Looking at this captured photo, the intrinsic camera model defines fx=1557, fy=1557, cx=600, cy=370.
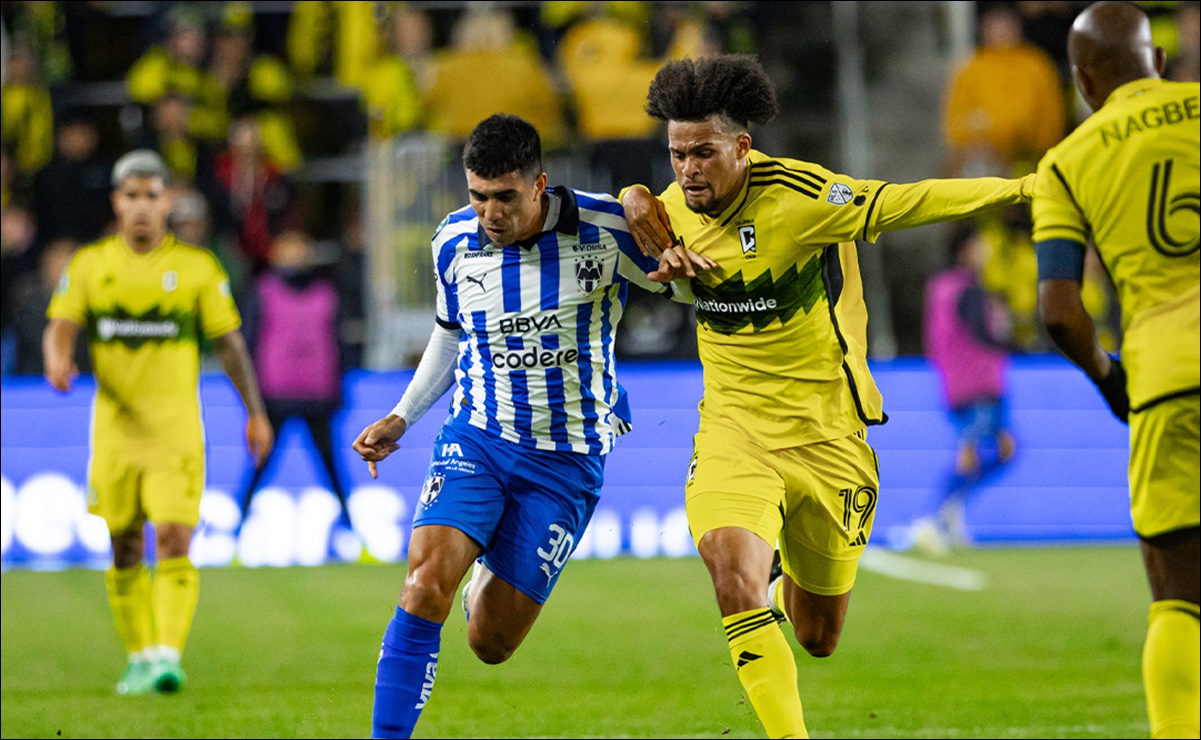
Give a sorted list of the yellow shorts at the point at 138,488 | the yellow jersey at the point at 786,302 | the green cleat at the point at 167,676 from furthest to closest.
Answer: the yellow shorts at the point at 138,488
the green cleat at the point at 167,676
the yellow jersey at the point at 786,302

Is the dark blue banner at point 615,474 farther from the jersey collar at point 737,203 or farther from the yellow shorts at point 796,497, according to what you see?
the jersey collar at point 737,203

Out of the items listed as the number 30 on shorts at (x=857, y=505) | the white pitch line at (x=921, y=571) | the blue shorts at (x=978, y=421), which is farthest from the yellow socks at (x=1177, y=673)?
the blue shorts at (x=978, y=421)

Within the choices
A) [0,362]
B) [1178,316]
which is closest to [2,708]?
[1178,316]

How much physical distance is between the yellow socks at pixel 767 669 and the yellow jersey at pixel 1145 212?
1.38 m

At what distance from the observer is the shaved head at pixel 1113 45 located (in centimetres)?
413

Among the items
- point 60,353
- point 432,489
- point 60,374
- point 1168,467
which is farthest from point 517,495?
point 60,353

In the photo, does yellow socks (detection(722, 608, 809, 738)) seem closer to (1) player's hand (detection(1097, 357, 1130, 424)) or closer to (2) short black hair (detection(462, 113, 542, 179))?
(1) player's hand (detection(1097, 357, 1130, 424))

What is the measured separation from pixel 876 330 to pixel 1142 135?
35.0 ft

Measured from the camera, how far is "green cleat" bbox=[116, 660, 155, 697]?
780 centimetres

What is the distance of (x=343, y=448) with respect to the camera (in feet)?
43.7

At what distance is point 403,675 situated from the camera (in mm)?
5164

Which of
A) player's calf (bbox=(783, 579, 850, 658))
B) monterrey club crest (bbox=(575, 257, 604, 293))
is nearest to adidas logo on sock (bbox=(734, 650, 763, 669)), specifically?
player's calf (bbox=(783, 579, 850, 658))

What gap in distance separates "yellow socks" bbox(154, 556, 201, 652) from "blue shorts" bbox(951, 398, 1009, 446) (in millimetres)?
7374

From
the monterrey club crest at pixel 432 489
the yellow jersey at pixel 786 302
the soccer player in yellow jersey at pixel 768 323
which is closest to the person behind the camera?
the soccer player in yellow jersey at pixel 768 323
